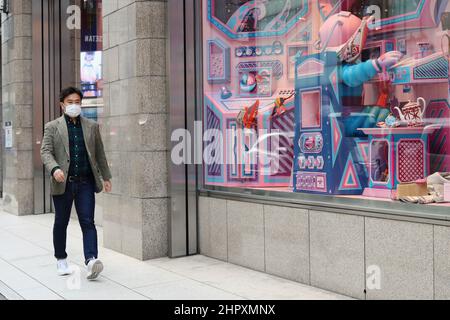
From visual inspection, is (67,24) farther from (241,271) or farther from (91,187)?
(241,271)

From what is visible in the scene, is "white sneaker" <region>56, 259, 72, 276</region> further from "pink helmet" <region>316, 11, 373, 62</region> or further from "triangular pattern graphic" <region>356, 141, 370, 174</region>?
"pink helmet" <region>316, 11, 373, 62</region>

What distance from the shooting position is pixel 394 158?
4965 mm

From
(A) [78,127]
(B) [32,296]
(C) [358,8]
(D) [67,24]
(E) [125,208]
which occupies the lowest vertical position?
(B) [32,296]

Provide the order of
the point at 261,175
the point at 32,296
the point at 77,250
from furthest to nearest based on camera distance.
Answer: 1. the point at 77,250
2. the point at 261,175
3. the point at 32,296

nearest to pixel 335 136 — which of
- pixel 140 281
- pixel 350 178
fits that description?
pixel 350 178

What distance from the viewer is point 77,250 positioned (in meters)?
7.53

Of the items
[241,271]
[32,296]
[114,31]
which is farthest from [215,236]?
[114,31]

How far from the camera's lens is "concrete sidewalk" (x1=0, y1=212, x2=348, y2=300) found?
5.16 m

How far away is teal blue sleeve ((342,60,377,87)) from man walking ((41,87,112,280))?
263 centimetres

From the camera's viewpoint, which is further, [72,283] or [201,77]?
[201,77]

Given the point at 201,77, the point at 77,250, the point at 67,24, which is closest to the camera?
the point at 201,77

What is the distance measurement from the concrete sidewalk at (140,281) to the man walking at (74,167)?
36 centimetres

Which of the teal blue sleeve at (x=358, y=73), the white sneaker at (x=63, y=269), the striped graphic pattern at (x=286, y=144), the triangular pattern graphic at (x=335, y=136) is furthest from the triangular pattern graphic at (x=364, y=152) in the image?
the white sneaker at (x=63, y=269)

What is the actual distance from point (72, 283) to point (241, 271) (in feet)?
5.62
